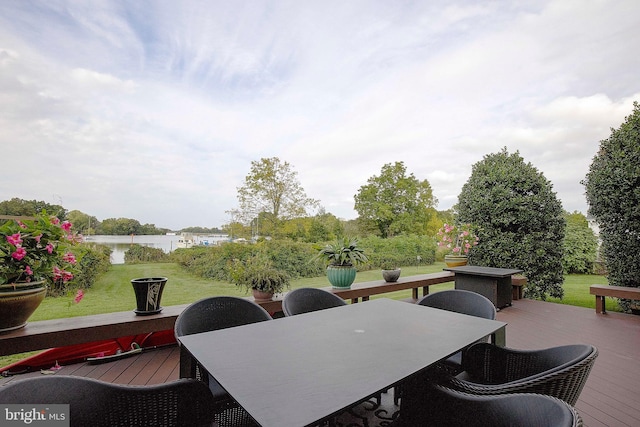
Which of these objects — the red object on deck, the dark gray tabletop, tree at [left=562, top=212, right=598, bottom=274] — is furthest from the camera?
tree at [left=562, top=212, right=598, bottom=274]

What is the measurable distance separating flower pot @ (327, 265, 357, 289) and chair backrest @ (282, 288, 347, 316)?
1.06 metres

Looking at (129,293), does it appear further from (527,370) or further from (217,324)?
(527,370)

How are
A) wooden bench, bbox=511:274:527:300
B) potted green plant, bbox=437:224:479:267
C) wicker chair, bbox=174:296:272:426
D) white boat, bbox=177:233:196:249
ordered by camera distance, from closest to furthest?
wicker chair, bbox=174:296:272:426 < white boat, bbox=177:233:196:249 < wooden bench, bbox=511:274:527:300 < potted green plant, bbox=437:224:479:267

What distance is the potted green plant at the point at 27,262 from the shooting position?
1.86 m

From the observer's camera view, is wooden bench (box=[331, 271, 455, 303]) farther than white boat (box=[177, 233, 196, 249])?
No

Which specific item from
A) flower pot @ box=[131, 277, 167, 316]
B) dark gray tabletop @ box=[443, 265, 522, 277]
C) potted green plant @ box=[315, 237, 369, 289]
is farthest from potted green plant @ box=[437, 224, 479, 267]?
flower pot @ box=[131, 277, 167, 316]

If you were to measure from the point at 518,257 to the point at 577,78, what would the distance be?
3138mm

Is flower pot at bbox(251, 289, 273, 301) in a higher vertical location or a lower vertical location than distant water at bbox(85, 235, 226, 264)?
lower

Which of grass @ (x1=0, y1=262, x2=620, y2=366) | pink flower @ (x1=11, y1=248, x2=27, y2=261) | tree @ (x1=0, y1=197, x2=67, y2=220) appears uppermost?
tree @ (x1=0, y1=197, x2=67, y2=220)

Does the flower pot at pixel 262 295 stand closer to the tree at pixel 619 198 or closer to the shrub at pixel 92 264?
the shrub at pixel 92 264

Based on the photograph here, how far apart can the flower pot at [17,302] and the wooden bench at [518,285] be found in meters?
6.36

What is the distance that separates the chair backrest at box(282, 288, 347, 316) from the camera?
87.5 inches

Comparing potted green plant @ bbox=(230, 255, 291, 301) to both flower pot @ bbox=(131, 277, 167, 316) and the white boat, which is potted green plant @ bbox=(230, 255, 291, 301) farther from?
the white boat

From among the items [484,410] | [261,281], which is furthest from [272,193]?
[484,410]
